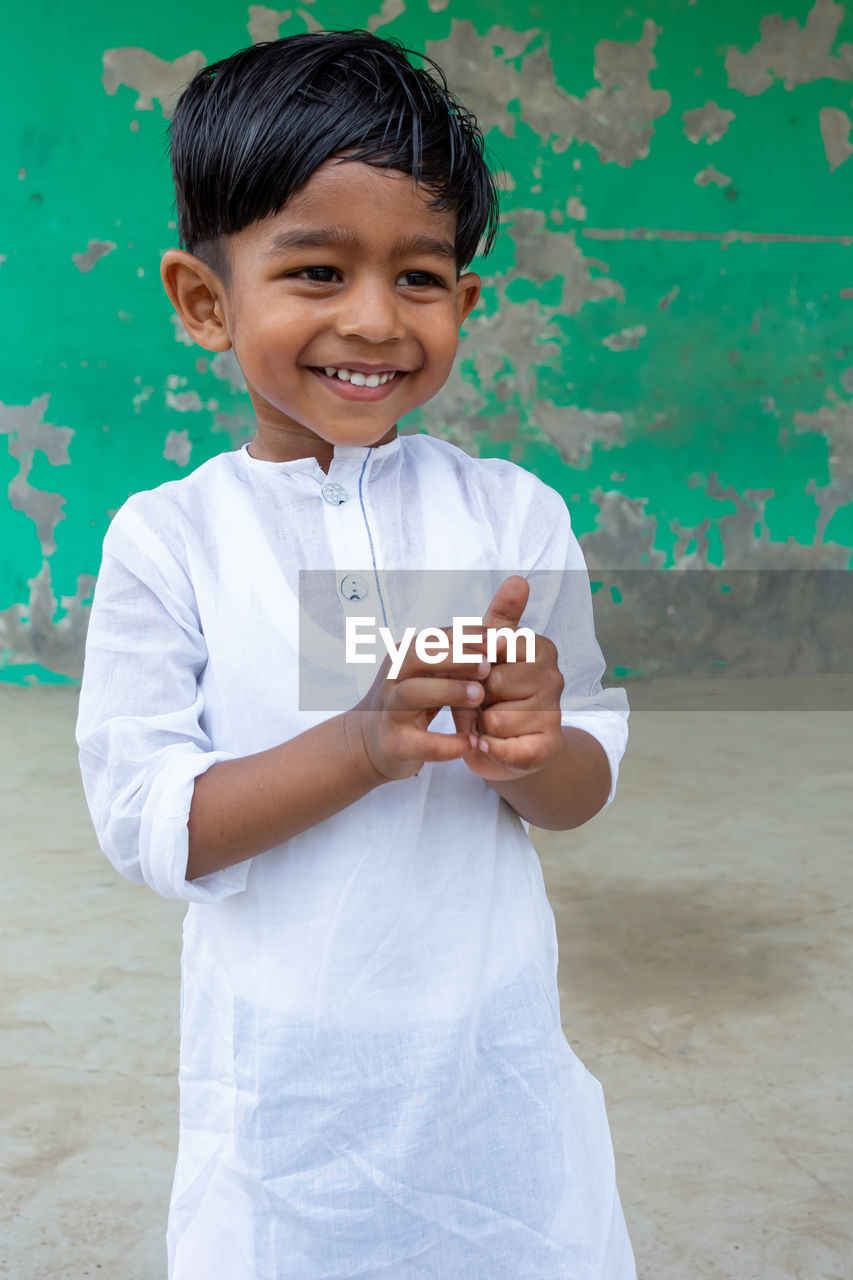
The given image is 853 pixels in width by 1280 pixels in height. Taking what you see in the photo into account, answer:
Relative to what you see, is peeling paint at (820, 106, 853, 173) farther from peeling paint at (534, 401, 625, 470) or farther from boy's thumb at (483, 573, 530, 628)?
boy's thumb at (483, 573, 530, 628)

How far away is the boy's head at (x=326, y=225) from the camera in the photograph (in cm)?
84

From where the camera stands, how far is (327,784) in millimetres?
816

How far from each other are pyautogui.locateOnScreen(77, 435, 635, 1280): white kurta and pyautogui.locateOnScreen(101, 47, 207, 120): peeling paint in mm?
3605

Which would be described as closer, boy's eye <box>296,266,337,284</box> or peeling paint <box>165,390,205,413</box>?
boy's eye <box>296,266,337,284</box>

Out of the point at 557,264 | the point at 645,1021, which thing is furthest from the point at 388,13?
the point at 645,1021

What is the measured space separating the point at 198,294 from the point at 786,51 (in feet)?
12.8

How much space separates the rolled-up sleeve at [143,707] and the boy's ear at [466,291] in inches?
11.2

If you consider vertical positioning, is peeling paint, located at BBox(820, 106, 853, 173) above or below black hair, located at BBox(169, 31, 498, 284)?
above

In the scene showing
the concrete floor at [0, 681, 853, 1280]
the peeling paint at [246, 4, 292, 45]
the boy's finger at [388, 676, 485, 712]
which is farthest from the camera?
the peeling paint at [246, 4, 292, 45]

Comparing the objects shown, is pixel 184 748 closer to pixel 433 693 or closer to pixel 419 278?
pixel 433 693

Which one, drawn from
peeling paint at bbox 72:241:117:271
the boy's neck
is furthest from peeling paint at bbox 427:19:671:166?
the boy's neck

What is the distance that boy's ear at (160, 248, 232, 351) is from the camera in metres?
0.92

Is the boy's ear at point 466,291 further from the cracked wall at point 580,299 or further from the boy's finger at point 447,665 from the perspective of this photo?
the cracked wall at point 580,299

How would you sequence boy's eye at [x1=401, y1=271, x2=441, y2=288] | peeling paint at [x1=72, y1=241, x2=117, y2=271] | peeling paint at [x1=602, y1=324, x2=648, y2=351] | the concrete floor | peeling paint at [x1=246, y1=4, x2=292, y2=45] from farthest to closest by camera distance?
peeling paint at [x1=602, y1=324, x2=648, y2=351] → peeling paint at [x1=72, y1=241, x2=117, y2=271] → peeling paint at [x1=246, y1=4, x2=292, y2=45] → the concrete floor → boy's eye at [x1=401, y1=271, x2=441, y2=288]
